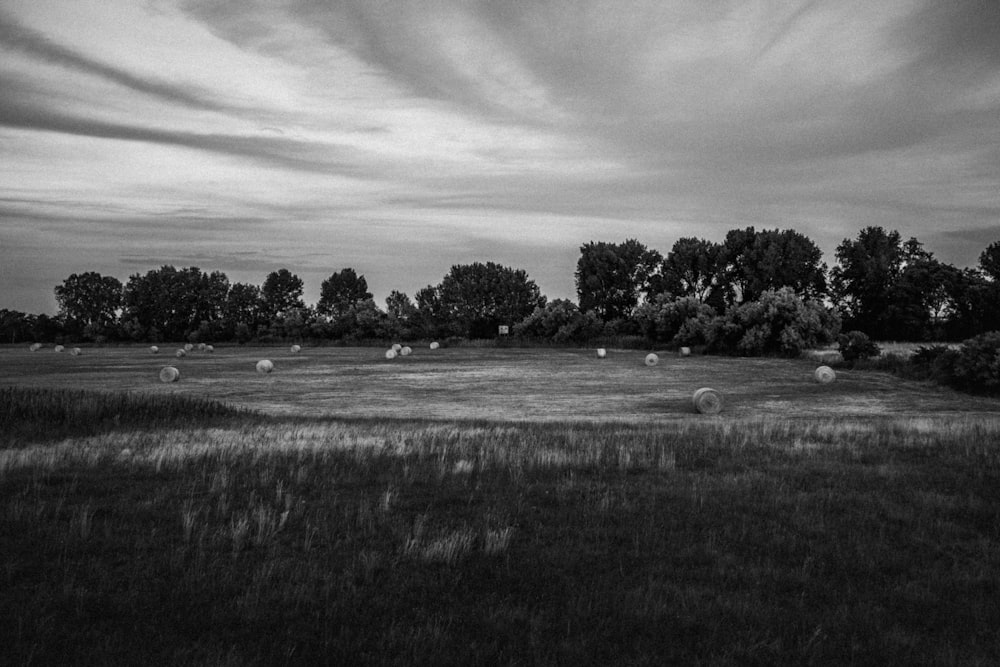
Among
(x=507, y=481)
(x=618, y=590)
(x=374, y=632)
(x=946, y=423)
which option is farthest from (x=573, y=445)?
(x=946, y=423)

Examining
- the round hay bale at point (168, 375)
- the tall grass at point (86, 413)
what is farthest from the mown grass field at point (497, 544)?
the round hay bale at point (168, 375)

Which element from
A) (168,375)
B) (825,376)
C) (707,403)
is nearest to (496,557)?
(707,403)

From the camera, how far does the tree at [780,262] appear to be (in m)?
93.3

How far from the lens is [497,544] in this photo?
906 centimetres

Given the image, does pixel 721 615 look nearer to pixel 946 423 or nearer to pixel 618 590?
Answer: pixel 618 590

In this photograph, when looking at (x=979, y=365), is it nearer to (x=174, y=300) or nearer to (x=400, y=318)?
(x=400, y=318)

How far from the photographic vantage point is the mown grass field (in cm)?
658

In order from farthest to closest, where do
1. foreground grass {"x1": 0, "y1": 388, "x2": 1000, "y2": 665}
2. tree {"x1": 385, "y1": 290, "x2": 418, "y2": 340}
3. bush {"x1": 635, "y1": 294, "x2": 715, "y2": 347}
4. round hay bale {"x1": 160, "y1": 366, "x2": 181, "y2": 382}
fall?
tree {"x1": 385, "y1": 290, "x2": 418, "y2": 340}
bush {"x1": 635, "y1": 294, "x2": 715, "y2": 347}
round hay bale {"x1": 160, "y1": 366, "x2": 181, "y2": 382}
foreground grass {"x1": 0, "y1": 388, "x2": 1000, "y2": 665}

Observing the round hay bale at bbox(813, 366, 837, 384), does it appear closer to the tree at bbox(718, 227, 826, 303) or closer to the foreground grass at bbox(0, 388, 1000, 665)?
the foreground grass at bbox(0, 388, 1000, 665)

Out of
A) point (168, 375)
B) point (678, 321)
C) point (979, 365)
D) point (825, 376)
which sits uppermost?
point (678, 321)

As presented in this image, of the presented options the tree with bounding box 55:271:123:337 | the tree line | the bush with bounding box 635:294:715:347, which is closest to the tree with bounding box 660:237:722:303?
the tree line

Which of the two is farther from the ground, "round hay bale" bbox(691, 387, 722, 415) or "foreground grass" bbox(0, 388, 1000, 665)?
"foreground grass" bbox(0, 388, 1000, 665)

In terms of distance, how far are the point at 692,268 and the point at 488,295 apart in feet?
132

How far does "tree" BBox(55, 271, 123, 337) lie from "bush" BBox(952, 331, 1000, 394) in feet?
487
